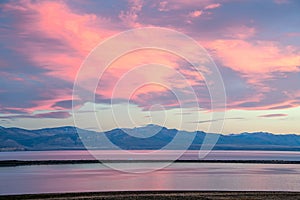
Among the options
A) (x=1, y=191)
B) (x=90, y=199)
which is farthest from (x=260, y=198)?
(x=1, y=191)

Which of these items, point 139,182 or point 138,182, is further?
point 139,182

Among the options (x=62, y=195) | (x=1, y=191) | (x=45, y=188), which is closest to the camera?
(x=62, y=195)

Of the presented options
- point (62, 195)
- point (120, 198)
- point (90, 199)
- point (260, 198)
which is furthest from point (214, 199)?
point (62, 195)

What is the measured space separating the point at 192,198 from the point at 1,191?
1052 inches

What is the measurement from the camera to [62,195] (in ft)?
156

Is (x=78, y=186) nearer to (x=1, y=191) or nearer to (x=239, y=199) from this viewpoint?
(x=1, y=191)

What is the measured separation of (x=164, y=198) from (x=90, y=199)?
7756mm

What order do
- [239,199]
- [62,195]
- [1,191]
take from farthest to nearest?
[1,191] → [62,195] → [239,199]

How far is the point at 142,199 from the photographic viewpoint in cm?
4234

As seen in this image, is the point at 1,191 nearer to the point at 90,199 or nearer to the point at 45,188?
the point at 45,188

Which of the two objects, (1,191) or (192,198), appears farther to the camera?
(1,191)

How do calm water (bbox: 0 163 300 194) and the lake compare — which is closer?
the lake

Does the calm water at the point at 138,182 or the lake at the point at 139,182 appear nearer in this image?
the lake at the point at 139,182

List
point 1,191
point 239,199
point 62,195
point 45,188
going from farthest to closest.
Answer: point 45,188 → point 1,191 → point 62,195 → point 239,199
